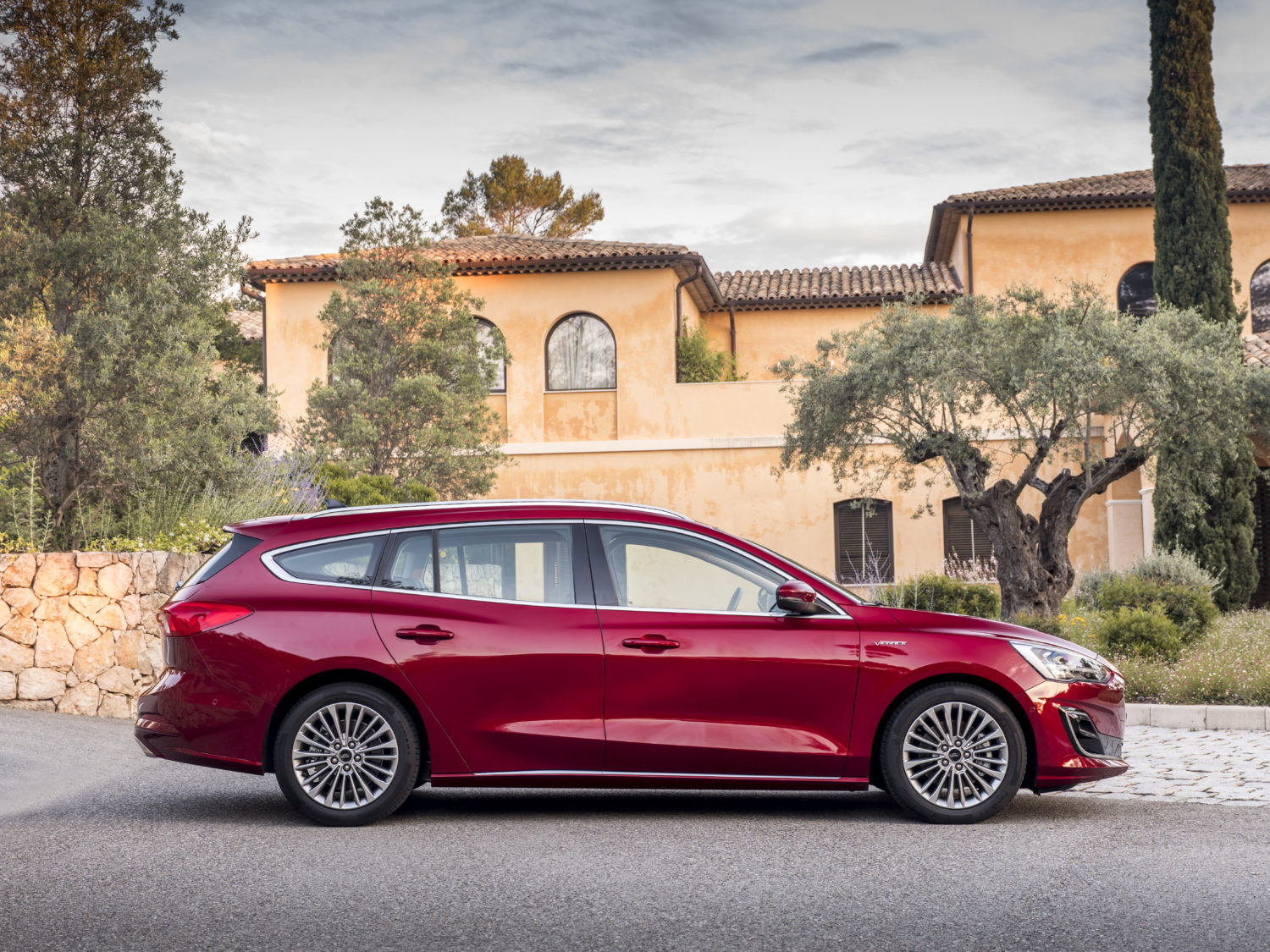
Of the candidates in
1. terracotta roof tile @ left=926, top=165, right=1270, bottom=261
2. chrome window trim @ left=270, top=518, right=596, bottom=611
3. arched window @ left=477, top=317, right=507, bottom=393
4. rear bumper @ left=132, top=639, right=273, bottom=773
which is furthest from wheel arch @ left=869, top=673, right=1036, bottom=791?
terracotta roof tile @ left=926, top=165, right=1270, bottom=261

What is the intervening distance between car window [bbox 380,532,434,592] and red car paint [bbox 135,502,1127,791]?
13 cm

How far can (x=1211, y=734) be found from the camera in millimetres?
10086

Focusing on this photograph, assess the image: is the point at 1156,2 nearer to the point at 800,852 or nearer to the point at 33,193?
the point at 33,193

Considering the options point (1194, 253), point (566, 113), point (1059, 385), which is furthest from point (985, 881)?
point (566, 113)

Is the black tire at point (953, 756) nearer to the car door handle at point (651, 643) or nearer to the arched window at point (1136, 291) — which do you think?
the car door handle at point (651, 643)

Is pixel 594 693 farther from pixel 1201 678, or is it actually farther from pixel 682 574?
pixel 1201 678

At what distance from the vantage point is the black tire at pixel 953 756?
6395 millimetres

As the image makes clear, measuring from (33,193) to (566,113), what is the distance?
1064cm

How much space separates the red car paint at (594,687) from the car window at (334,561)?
154 millimetres

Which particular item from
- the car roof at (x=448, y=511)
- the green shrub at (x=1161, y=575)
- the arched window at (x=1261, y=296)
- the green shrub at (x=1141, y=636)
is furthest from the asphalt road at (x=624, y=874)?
the arched window at (x=1261, y=296)

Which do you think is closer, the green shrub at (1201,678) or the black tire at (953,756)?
the black tire at (953,756)

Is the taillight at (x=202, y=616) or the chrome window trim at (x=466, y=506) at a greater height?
the chrome window trim at (x=466, y=506)

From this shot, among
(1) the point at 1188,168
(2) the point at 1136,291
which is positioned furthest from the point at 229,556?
(2) the point at 1136,291

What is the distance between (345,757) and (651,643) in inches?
65.6
